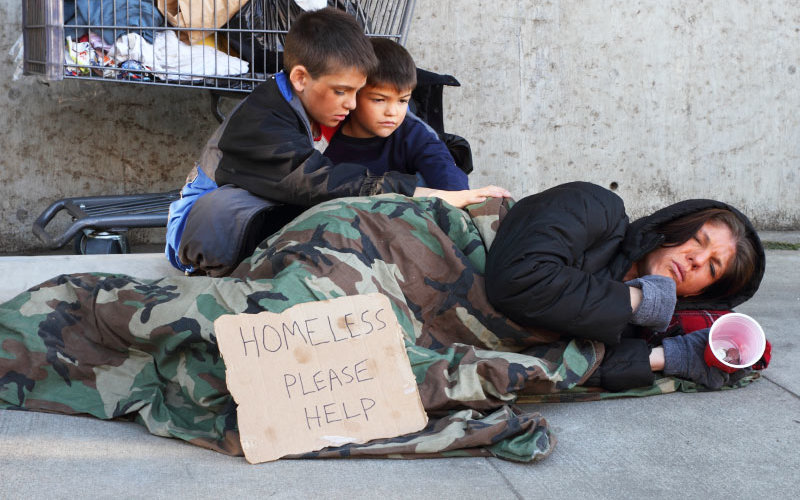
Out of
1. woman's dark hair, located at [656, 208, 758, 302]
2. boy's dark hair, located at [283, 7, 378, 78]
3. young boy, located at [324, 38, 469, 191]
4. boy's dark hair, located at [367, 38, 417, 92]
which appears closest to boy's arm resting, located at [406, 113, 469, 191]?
young boy, located at [324, 38, 469, 191]

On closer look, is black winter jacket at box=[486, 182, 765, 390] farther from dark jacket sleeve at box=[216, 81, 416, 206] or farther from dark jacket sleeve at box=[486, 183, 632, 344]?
dark jacket sleeve at box=[216, 81, 416, 206]

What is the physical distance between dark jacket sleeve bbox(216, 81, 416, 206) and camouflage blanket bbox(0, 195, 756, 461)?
0.35m

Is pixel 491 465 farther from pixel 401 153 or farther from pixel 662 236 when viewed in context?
pixel 401 153

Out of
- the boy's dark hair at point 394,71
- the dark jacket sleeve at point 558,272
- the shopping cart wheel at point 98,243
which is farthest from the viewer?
the shopping cart wheel at point 98,243

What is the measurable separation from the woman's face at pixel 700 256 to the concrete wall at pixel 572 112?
203cm

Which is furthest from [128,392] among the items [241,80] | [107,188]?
[107,188]

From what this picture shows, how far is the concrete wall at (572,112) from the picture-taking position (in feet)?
13.0

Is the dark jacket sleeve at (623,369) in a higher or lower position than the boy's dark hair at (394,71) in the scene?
lower

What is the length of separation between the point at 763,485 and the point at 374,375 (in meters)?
0.84

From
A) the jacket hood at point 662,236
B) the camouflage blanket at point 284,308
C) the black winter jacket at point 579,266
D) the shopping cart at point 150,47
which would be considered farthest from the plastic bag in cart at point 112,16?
the jacket hood at point 662,236

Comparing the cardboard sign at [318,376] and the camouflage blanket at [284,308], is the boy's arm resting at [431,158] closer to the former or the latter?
the camouflage blanket at [284,308]

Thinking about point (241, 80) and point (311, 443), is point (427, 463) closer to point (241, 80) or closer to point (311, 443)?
point (311, 443)

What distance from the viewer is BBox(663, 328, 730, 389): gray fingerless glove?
234 centimetres

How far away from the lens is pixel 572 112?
437 centimetres
